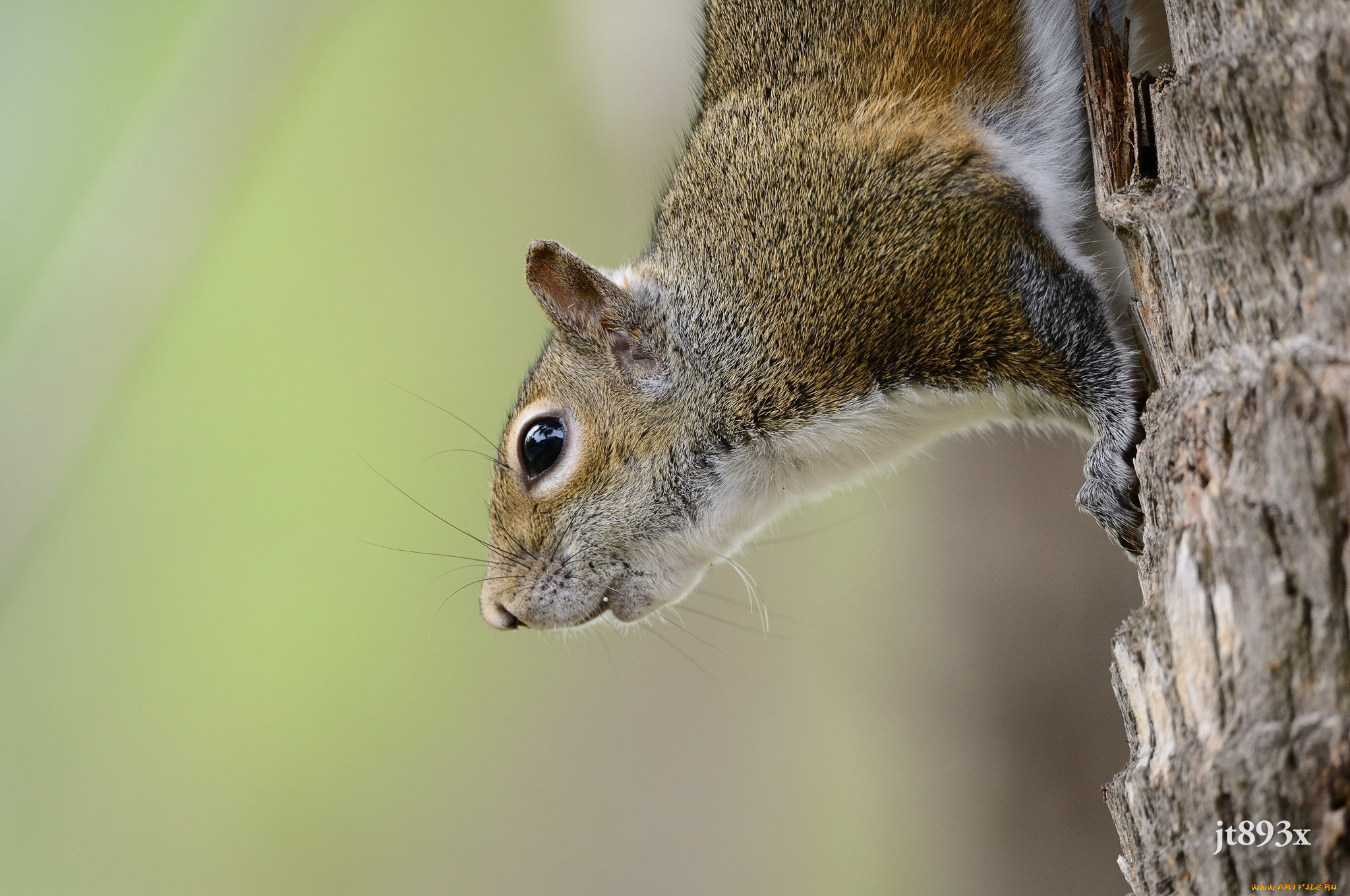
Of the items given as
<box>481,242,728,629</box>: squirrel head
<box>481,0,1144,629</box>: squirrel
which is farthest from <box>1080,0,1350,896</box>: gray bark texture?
<box>481,242,728,629</box>: squirrel head

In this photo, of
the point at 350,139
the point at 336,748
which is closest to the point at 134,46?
the point at 350,139

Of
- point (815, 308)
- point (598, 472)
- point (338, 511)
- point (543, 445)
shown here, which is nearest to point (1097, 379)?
point (815, 308)

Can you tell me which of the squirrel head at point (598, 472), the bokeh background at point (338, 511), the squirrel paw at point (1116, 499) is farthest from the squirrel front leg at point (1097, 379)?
the bokeh background at point (338, 511)

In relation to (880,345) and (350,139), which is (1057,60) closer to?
(880,345)

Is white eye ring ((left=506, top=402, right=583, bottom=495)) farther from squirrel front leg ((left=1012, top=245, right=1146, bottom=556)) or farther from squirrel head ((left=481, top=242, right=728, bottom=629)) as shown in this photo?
squirrel front leg ((left=1012, top=245, right=1146, bottom=556))

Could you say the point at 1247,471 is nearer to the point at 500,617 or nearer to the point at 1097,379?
the point at 1097,379

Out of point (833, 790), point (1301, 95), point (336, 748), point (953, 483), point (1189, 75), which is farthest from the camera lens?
point (336, 748)

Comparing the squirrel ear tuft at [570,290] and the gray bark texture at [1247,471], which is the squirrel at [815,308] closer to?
the squirrel ear tuft at [570,290]
